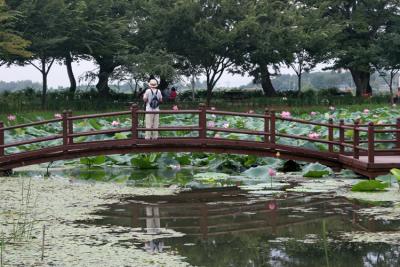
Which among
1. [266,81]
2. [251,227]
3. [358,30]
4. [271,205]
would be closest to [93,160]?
[271,205]

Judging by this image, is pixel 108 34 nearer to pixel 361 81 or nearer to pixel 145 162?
pixel 361 81

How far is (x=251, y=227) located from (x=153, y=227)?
1.14m

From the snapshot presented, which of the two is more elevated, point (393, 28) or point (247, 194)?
point (393, 28)

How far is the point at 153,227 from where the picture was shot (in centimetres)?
848

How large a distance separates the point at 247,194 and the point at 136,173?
11.4 feet

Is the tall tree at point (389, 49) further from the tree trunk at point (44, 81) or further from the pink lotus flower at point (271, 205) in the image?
the pink lotus flower at point (271, 205)

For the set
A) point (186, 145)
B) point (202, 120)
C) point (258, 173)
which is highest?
point (202, 120)

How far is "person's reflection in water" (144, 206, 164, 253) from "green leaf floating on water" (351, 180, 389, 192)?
3138mm

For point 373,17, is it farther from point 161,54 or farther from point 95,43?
point 95,43

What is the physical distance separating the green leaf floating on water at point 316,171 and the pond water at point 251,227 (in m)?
1.87

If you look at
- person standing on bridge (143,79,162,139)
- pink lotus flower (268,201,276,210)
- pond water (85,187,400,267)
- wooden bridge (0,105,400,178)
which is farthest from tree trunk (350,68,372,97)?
pink lotus flower (268,201,276,210)

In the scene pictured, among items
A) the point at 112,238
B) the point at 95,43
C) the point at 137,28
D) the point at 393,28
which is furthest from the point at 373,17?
the point at 112,238

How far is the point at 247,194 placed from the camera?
11.0m

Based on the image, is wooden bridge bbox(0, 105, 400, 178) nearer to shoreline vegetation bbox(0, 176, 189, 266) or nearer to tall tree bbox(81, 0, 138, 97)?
shoreline vegetation bbox(0, 176, 189, 266)
